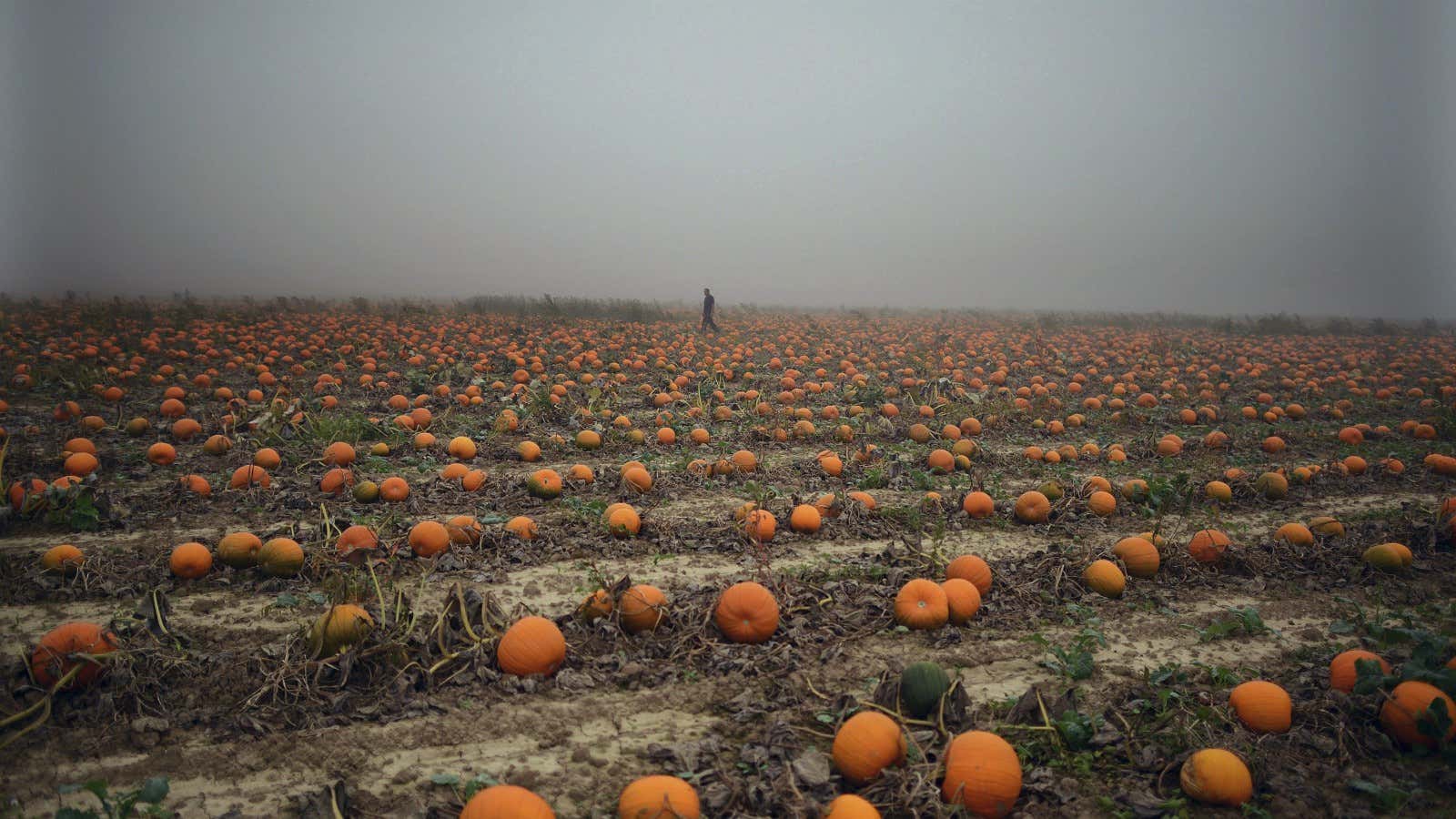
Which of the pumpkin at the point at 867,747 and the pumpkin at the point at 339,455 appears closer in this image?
the pumpkin at the point at 867,747

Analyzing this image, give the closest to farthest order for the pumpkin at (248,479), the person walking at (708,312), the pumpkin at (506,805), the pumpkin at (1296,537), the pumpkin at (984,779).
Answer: the pumpkin at (506,805) → the pumpkin at (984,779) → the pumpkin at (1296,537) → the pumpkin at (248,479) → the person walking at (708,312)

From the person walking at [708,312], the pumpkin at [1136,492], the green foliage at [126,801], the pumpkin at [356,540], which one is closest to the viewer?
the green foliage at [126,801]

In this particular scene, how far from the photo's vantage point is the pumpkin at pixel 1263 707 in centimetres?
389

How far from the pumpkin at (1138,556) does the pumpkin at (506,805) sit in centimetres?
541

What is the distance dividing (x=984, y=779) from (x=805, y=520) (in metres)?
3.91

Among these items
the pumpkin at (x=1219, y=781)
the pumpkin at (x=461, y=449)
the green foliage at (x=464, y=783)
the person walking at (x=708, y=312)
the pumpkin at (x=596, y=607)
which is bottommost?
the green foliage at (x=464, y=783)

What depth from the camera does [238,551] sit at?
5781 millimetres

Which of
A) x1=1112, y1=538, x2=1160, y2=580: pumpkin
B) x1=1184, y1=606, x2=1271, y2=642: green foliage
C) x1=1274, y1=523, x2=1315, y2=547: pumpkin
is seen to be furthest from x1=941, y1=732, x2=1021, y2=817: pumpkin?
x1=1274, y1=523, x2=1315, y2=547: pumpkin

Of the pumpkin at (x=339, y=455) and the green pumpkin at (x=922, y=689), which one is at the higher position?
the pumpkin at (x=339, y=455)

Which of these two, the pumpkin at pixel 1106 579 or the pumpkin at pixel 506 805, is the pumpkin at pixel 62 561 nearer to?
the pumpkin at pixel 506 805

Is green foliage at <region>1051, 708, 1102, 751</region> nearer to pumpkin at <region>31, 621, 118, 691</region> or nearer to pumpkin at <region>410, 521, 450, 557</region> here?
pumpkin at <region>410, 521, 450, 557</region>

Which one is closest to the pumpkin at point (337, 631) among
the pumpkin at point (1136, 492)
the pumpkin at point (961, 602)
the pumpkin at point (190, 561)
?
the pumpkin at point (190, 561)

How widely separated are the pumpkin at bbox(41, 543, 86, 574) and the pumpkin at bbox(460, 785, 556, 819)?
193 inches

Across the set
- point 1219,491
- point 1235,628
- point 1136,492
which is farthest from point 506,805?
point 1219,491
